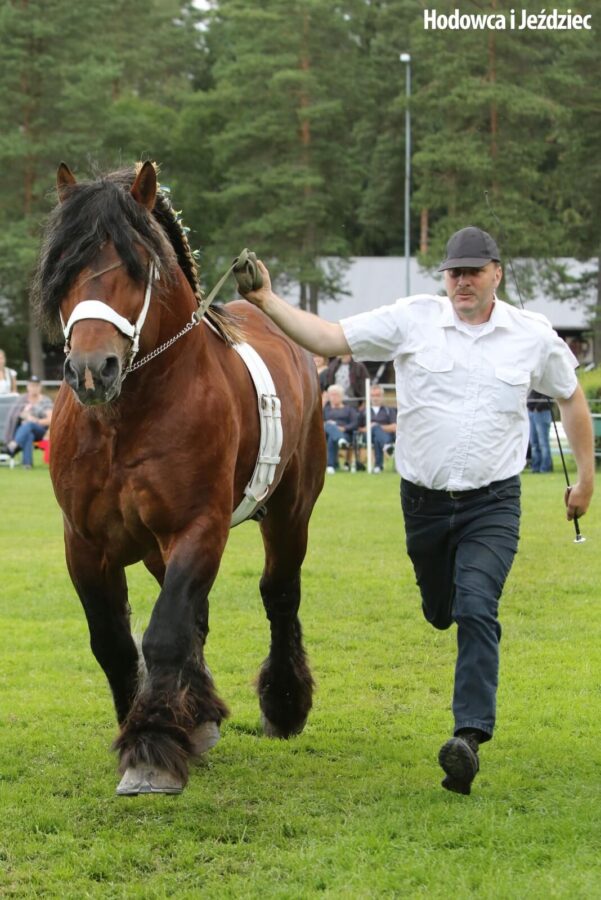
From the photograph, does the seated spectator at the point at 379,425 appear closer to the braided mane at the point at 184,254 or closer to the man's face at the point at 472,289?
the braided mane at the point at 184,254

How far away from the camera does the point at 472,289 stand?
530 cm

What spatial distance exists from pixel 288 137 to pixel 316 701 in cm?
4200

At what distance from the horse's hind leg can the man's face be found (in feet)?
6.09

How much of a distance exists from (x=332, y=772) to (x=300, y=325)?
1.93 m

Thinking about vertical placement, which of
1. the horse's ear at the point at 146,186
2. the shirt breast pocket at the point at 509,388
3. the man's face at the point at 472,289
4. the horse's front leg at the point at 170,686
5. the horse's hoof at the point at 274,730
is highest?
the horse's ear at the point at 146,186

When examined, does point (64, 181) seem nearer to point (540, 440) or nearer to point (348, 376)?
point (540, 440)

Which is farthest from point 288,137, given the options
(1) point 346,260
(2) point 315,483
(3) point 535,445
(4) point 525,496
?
(2) point 315,483

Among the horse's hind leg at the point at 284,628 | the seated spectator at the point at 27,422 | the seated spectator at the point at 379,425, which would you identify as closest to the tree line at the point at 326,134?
the seated spectator at the point at 27,422

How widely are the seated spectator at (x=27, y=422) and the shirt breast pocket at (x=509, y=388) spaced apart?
685 inches

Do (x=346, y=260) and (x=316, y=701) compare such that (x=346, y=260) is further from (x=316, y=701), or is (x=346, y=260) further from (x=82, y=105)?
(x=316, y=701)

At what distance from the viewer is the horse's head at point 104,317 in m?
4.48

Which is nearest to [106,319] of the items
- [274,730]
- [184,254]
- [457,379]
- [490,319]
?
[184,254]

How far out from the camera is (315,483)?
7.14 meters

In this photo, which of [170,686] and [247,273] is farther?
[247,273]
